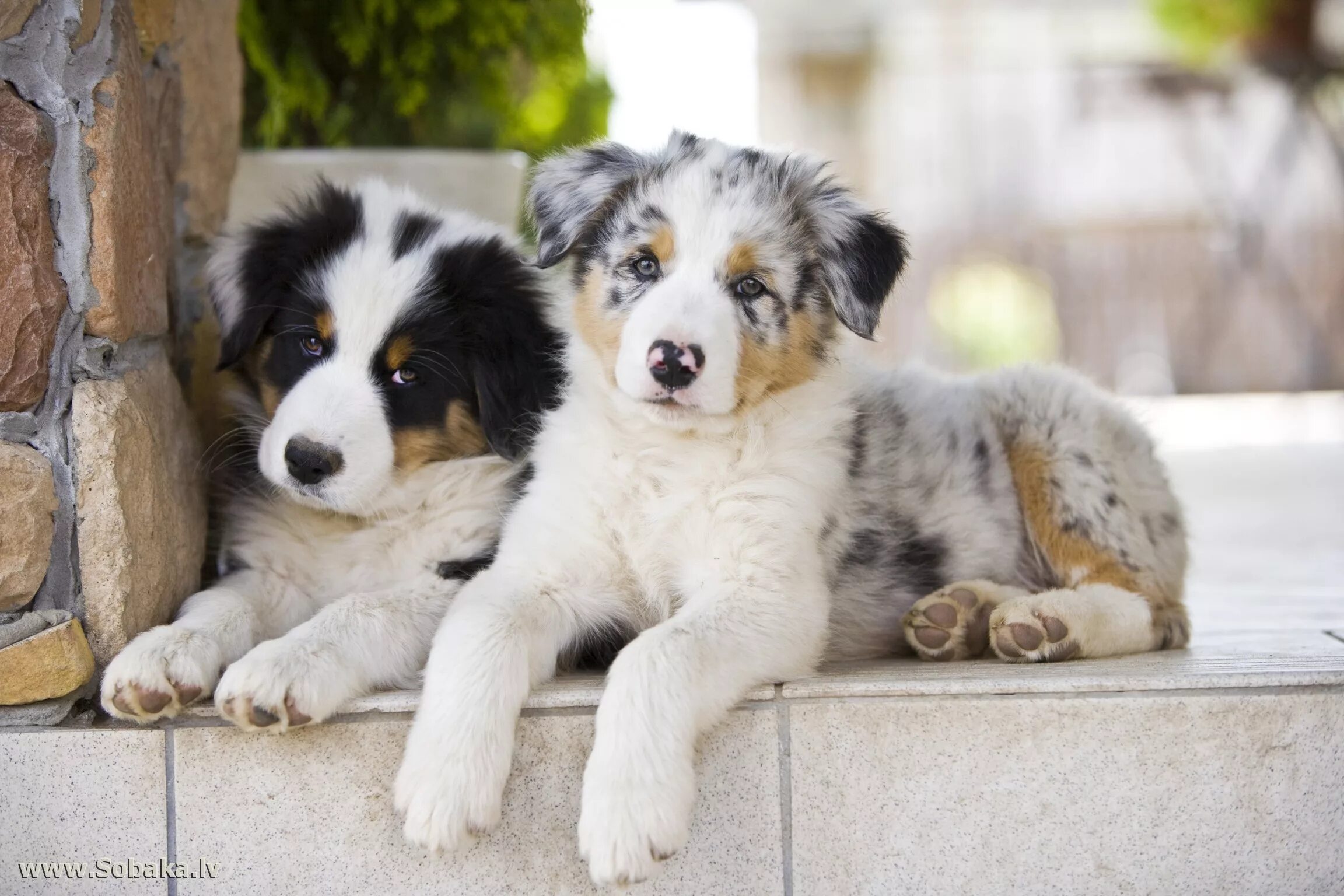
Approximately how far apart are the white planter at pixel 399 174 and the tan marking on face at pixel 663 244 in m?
1.47

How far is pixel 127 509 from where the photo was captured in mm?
2402

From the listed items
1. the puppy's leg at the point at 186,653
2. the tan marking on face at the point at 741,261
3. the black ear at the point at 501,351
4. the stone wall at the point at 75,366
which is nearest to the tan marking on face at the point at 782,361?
the tan marking on face at the point at 741,261

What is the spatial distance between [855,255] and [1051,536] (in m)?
0.94

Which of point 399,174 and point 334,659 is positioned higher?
point 399,174

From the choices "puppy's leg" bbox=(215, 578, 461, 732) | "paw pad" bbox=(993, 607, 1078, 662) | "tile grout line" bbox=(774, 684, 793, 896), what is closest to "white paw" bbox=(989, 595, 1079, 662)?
"paw pad" bbox=(993, 607, 1078, 662)

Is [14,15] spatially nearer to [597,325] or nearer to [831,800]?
[597,325]

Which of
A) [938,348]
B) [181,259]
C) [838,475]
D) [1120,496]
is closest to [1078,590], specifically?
[1120,496]

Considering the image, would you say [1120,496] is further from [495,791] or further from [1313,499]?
[1313,499]

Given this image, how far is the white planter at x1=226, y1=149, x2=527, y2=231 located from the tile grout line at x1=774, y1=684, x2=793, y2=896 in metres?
2.22

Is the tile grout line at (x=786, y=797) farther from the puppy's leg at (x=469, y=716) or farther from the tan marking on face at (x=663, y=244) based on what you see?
the tan marking on face at (x=663, y=244)

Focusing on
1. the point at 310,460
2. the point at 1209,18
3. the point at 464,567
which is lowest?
the point at 464,567

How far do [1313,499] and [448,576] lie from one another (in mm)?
5074

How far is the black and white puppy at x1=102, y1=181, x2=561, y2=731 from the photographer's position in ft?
8.59

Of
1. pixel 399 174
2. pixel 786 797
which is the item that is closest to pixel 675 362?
pixel 786 797
